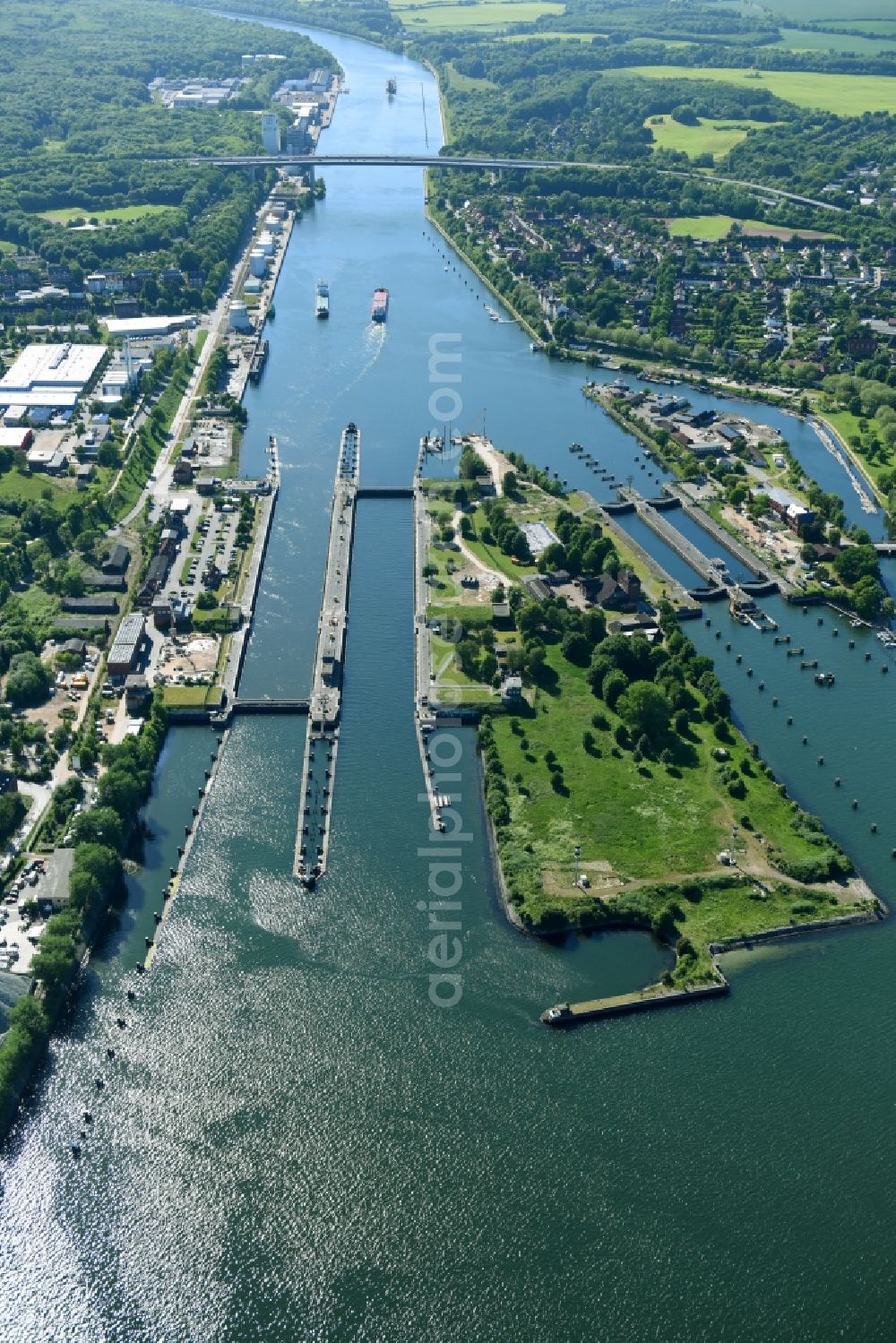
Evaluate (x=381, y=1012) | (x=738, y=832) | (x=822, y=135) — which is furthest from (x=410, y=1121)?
(x=822, y=135)

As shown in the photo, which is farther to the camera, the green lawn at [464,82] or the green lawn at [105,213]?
the green lawn at [464,82]

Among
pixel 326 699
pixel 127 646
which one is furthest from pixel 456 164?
pixel 326 699

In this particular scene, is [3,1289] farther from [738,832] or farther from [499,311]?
[499,311]

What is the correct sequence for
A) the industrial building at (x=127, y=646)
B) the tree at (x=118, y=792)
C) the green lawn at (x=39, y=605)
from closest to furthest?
1. the tree at (x=118, y=792)
2. the industrial building at (x=127, y=646)
3. the green lawn at (x=39, y=605)

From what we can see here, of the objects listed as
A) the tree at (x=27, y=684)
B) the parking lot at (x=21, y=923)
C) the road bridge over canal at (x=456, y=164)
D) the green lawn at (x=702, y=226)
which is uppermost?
the road bridge over canal at (x=456, y=164)

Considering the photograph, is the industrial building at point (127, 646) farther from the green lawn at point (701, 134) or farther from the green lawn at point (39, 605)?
the green lawn at point (701, 134)

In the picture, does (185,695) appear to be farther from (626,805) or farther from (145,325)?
(145,325)

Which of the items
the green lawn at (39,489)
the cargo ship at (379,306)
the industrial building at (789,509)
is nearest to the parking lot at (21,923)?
the green lawn at (39,489)
